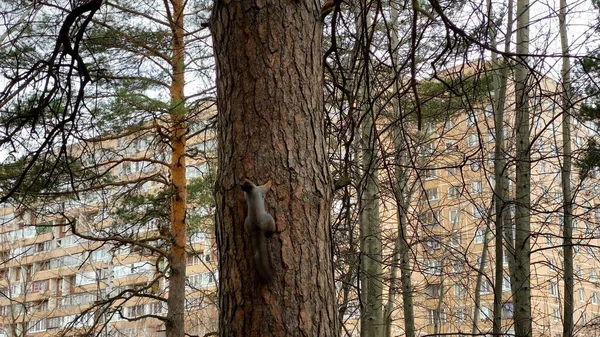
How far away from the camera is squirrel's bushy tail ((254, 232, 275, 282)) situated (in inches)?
73.9

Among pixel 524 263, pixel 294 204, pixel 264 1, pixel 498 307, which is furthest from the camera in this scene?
pixel 524 263

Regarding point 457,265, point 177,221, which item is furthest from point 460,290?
point 177,221

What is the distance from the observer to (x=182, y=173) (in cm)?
1089

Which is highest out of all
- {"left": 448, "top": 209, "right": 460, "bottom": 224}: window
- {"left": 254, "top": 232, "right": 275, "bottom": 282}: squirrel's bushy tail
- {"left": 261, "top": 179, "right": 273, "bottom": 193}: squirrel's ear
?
{"left": 448, "top": 209, "right": 460, "bottom": 224}: window

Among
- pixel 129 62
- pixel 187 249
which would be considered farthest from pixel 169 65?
pixel 187 249

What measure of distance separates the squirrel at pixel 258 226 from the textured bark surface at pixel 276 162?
0.04 meters

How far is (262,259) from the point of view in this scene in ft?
6.15

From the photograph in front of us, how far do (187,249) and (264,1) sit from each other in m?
8.92

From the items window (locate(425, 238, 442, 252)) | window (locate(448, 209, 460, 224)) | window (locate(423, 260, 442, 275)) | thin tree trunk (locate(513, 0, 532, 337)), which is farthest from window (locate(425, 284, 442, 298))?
thin tree trunk (locate(513, 0, 532, 337))

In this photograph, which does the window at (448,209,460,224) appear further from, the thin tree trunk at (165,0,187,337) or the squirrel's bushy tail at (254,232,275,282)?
the squirrel's bushy tail at (254,232,275,282)

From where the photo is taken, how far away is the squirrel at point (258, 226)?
1.87 m

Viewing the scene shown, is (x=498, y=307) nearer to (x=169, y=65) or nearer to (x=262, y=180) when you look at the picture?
(x=262, y=180)

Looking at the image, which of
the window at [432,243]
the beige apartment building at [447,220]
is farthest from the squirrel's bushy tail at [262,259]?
the window at [432,243]

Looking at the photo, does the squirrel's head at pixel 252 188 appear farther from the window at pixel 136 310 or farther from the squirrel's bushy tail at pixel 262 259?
the window at pixel 136 310
